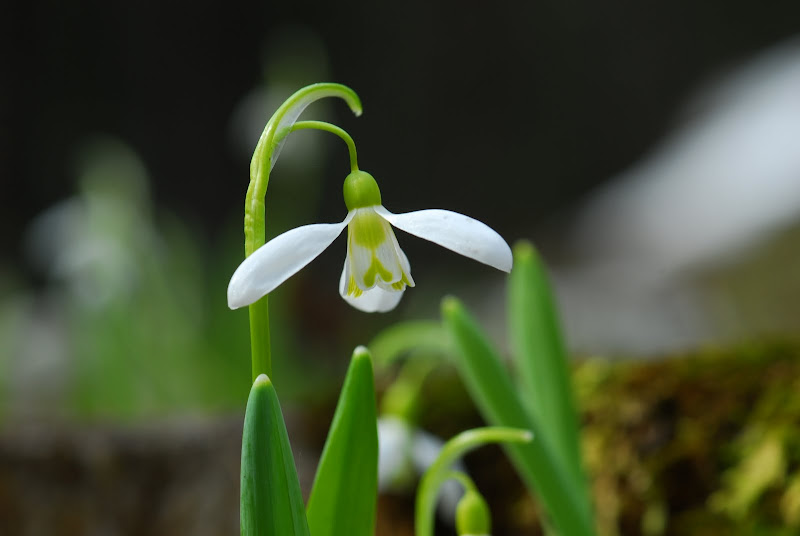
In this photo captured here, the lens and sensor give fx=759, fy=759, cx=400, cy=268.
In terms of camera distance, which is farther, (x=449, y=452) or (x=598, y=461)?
(x=598, y=461)

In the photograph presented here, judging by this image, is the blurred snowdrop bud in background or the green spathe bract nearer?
the green spathe bract

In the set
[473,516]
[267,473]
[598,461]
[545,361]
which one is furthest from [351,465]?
[598,461]

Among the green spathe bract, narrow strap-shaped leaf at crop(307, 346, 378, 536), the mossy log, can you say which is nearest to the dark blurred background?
the mossy log

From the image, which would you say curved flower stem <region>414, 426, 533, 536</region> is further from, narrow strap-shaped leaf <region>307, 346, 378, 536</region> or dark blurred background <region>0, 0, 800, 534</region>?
dark blurred background <region>0, 0, 800, 534</region>

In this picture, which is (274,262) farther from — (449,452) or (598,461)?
(598,461)

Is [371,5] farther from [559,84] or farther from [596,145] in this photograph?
[596,145]

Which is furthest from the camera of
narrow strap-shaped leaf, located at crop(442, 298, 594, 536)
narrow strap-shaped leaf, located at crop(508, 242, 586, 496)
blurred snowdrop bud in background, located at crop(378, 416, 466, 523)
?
blurred snowdrop bud in background, located at crop(378, 416, 466, 523)
